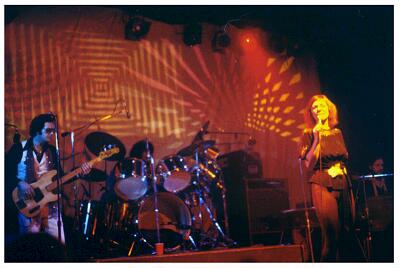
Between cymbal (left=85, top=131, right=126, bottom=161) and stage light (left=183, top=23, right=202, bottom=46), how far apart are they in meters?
1.69

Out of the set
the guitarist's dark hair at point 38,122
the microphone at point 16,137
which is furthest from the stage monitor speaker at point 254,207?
the microphone at point 16,137

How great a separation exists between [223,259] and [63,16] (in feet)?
11.8

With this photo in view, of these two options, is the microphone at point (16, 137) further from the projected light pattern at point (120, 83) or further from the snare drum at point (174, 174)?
the snare drum at point (174, 174)

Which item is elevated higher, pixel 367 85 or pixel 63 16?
pixel 63 16

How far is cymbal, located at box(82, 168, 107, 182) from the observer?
5672 mm

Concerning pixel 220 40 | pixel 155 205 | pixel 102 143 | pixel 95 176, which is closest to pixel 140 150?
pixel 102 143

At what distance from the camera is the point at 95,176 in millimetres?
5727

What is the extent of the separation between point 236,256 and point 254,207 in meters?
1.31

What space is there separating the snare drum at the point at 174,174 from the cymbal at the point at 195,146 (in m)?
0.36

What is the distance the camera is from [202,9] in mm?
6387

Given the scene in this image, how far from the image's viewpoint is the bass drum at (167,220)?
5.28 meters

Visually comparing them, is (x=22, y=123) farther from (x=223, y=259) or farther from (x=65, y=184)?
(x=223, y=259)

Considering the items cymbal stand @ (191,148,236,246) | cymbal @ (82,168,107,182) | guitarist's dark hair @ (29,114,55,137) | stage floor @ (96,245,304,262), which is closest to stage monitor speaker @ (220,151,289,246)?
cymbal stand @ (191,148,236,246)

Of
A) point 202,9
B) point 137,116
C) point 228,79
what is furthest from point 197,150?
point 202,9
